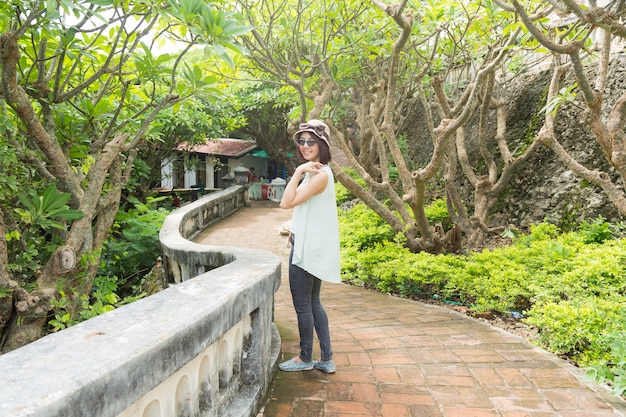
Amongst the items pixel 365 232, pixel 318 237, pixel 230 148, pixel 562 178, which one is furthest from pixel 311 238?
pixel 230 148

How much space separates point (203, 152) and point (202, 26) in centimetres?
1815

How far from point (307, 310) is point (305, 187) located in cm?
82

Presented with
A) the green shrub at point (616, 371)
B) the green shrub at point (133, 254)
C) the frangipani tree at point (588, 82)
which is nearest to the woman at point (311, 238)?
the green shrub at point (616, 371)

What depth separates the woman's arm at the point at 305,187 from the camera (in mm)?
2908

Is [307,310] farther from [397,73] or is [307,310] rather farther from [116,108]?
[397,73]

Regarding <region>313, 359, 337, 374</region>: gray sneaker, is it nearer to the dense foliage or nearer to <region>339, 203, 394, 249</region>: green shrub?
the dense foliage

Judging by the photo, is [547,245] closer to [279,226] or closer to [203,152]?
[279,226]

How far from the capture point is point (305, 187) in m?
2.93

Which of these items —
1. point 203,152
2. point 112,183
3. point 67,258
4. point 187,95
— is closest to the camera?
point 67,258

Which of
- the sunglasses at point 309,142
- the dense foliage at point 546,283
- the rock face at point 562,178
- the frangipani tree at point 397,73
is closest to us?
the sunglasses at point 309,142

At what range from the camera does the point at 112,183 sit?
14.0ft

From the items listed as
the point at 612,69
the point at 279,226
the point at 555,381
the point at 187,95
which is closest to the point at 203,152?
A: the point at 279,226

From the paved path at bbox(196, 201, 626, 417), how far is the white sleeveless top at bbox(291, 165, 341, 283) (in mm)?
731

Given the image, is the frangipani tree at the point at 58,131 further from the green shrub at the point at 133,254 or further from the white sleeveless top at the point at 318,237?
the green shrub at the point at 133,254
